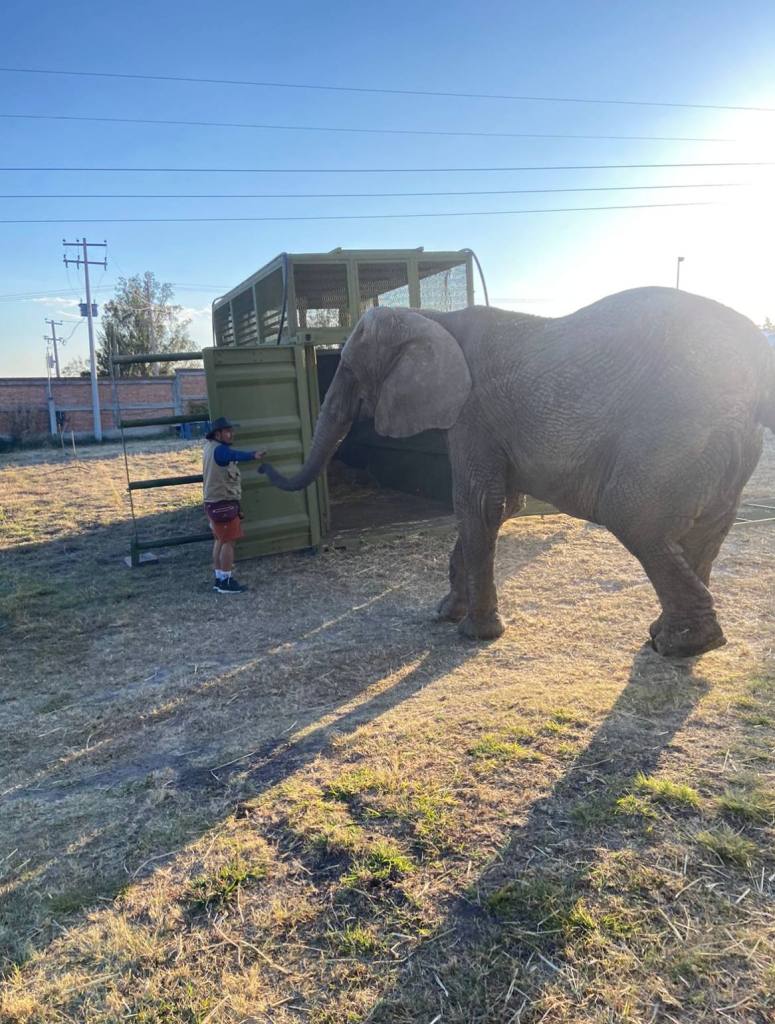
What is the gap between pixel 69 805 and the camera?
3139mm

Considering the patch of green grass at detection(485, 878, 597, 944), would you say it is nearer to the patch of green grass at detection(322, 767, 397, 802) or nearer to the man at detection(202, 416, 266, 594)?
the patch of green grass at detection(322, 767, 397, 802)

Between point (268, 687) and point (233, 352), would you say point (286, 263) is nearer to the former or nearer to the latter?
point (233, 352)

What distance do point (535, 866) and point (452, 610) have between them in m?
2.97

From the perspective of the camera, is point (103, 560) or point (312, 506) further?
point (103, 560)

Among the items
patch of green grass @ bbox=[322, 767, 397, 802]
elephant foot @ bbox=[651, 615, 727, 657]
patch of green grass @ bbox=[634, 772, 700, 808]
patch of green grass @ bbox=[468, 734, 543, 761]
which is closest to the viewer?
patch of green grass @ bbox=[634, 772, 700, 808]

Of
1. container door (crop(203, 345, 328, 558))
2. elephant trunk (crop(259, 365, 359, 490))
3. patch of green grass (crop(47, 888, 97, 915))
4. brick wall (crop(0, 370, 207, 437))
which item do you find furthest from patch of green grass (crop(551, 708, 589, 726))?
brick wall (crop(0, 370, 207, 437))

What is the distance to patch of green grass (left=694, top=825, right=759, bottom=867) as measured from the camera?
2.44m

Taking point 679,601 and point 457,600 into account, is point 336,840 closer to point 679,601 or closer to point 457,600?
point 679,601

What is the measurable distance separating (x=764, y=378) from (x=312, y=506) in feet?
16.4

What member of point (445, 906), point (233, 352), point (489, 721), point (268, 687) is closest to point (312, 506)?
point (233, 352)

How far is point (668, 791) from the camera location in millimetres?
2844

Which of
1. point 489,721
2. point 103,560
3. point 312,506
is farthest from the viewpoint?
point 103,560

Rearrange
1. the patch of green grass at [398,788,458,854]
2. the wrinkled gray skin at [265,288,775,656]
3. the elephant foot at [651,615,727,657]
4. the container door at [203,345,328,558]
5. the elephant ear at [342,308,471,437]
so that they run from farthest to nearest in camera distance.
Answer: the container door at [203,345,328,558]
the elephant ear at [342,308,471,437]
the elephant foot at [651,615,727,657]
the wrinkled gray skin at [265,288,775,656]
the patch of green grass at [398,788,458,854]

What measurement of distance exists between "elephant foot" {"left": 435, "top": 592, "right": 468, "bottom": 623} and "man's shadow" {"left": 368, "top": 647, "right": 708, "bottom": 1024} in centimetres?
173
